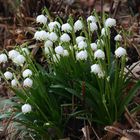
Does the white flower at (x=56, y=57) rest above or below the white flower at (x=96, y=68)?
above

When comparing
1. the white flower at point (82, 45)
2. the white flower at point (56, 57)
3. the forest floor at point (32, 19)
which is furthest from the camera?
the forest floor at point (32, 19)

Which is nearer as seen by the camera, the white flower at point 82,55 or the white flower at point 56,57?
the white flower at point 82,55

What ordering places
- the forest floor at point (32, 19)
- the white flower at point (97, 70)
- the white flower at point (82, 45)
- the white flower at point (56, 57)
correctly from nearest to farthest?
1. the white flower at point (97, 70)
2. the white flower at point (82, 45)
3. the white flower at point (56, 57)
4. the forest floor at point (32, 19)

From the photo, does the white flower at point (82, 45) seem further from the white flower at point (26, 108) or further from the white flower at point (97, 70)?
the white flower at point (26, 108)

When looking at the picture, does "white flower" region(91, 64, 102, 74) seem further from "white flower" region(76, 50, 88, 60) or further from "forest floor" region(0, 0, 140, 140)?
"forest floor" region(0, 0, 140, 140)

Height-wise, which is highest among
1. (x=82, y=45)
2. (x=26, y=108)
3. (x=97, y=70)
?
(x=82, y=45)

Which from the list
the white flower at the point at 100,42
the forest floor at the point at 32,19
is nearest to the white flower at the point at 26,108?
the white flower at the point at 100,42

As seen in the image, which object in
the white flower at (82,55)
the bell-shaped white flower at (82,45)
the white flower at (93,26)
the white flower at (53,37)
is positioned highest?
the white flower at (93,26)

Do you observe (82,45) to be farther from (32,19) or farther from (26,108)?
(32,19)

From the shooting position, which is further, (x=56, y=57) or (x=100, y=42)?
(x=56, y=57)

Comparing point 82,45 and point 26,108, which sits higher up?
point 82,45

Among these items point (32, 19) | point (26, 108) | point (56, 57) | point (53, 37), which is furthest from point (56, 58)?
point (32, 19)
